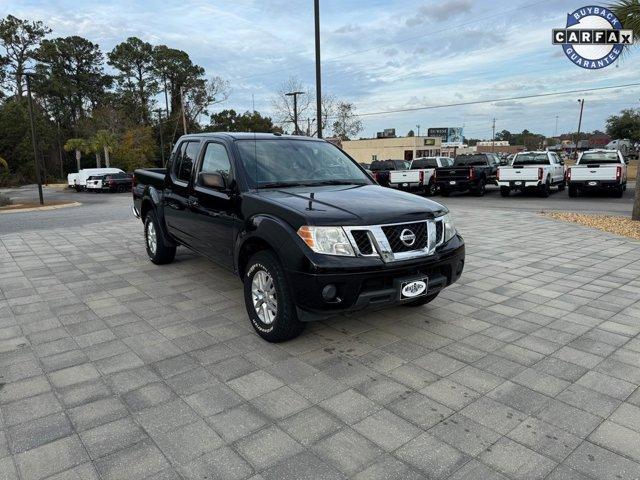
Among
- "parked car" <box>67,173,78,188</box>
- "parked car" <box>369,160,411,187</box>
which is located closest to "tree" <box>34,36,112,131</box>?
"parked car" <box>67,173,78,188</box>

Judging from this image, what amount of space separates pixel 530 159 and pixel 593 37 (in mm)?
8767

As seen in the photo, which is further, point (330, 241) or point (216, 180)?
point (216, 180)

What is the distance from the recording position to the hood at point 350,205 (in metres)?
3.67

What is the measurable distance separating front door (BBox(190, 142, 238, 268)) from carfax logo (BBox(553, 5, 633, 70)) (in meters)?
10.3

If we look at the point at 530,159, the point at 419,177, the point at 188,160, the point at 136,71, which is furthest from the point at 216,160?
the point at 136,71

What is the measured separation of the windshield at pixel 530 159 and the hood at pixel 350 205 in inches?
678

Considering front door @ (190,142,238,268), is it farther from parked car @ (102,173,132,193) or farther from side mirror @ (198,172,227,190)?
parked car @ (102,173,132,193)

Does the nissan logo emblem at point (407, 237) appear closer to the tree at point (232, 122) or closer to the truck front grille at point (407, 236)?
the truck front grille at point (407, 236)

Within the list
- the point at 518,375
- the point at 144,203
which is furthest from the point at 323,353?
the point at 144,203

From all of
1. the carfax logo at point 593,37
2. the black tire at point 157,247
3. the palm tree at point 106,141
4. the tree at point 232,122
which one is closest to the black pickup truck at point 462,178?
the carfax logo at point 593,37

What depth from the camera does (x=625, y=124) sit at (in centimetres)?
6581

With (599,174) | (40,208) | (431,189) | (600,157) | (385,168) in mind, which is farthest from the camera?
(385,168)

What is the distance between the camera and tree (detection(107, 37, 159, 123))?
53.6 m

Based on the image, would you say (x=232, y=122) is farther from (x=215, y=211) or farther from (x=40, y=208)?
(x=215, y=211)
